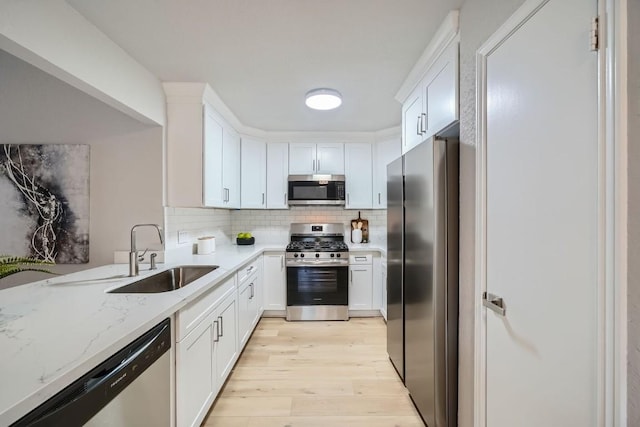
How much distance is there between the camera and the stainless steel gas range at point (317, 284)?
3400mm

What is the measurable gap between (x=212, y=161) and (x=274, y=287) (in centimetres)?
170

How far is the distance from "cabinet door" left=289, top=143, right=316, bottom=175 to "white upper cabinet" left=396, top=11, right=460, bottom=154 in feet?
5.35

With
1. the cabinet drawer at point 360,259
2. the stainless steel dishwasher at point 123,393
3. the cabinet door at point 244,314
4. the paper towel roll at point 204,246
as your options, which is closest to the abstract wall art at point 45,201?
the paper towel roll at point 204,246

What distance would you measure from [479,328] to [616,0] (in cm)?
124

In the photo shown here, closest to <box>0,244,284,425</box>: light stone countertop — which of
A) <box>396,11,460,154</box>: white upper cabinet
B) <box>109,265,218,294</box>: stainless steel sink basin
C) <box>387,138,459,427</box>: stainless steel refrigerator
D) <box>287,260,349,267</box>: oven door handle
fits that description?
<box>109,265,218,294</box>: stainless steel sink basin

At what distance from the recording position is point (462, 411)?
57.9 inches

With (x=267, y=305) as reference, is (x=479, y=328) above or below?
above

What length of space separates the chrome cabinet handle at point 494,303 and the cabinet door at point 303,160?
2.80 meters

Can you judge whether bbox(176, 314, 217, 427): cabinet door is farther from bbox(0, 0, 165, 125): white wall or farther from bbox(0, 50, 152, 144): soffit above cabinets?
bbox(0, 50, 152, 144): soffit above cabinets

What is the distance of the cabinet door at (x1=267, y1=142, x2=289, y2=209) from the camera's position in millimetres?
3783

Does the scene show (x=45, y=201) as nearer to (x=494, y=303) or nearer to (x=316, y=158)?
(x=316, y=158)

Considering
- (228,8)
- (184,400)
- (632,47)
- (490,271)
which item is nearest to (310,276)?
(184,400)

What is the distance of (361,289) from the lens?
11.5 ft

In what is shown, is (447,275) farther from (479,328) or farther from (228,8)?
(228,8)
